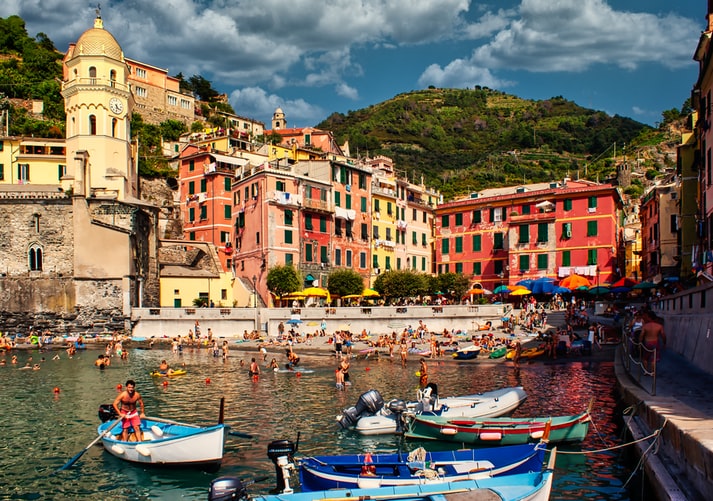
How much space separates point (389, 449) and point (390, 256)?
4904 centimetres

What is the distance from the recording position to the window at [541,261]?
193 ft

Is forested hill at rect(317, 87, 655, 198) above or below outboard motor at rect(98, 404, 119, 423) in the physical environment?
above

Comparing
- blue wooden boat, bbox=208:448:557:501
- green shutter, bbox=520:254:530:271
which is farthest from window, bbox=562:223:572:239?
blue wooden boat, bbox=208:448:557:501

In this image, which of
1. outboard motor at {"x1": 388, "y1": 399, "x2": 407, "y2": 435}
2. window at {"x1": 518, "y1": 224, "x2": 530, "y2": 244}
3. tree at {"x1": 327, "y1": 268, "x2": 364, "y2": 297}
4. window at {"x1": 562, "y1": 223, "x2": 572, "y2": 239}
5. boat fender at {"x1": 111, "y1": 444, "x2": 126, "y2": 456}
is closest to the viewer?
boat fender at {"x1": 111, "y1": 444, "x2": 126, "y2": 456}

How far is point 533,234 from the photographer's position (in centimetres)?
5978

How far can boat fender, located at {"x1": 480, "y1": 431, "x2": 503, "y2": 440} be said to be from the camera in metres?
18.6

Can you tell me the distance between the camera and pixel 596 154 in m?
146

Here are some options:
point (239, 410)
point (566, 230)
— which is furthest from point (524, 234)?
point (239, 410)

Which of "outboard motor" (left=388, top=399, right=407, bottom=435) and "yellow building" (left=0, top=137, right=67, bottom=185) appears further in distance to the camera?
"yellow building" (left=0, top=137, right=67, bottom=185)

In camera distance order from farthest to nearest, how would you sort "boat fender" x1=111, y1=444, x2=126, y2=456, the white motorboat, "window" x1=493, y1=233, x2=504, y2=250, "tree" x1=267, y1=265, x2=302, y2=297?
"window" x1=493, y1=233, x2=504, y2=250 < "tree" x1=267, y1=265, x2=302, y2=297 < the white motorboat < "boat fender" x1=111, y1=444, x2=126, y2=456

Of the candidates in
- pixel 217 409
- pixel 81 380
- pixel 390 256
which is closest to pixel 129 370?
pixel 81 380

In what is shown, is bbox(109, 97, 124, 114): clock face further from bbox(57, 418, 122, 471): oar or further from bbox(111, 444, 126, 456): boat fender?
bbox(111, 444, 126, 456): boat fender

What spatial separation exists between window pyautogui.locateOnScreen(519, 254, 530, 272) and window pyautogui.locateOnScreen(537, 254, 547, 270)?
94 centimetres

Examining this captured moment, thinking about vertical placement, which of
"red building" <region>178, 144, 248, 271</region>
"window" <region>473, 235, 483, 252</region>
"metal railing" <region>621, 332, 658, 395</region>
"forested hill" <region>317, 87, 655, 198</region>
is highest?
"forested hill" <region>317, 87, 655, 198</region>
